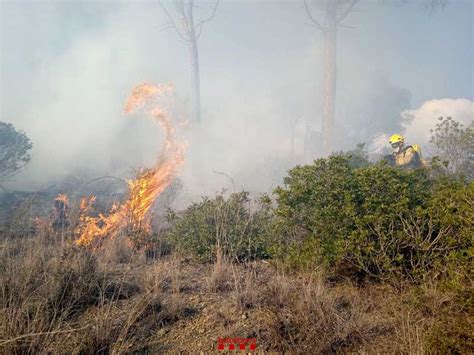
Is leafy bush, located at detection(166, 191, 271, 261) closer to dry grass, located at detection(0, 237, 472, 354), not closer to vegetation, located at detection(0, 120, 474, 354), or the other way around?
vegetation, located at detection(0, 120, 474, 354)

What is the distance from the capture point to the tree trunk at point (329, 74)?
21234 millimetres

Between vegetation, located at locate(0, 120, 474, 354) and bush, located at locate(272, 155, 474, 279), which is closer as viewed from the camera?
vegetation, located at locate(0, 120, 474, 354)

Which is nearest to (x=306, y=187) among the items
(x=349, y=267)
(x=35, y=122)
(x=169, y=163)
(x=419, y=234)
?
(x=349, y=267)

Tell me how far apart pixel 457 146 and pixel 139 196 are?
10025 millimetres

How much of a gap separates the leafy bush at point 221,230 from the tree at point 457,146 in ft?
23.8

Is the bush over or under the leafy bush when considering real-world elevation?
over

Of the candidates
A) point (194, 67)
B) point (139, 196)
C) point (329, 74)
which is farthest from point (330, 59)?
point (139, 196)

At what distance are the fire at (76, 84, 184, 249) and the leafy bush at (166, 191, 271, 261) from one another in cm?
95

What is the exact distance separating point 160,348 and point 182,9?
26106mm

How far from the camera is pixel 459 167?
375 inches

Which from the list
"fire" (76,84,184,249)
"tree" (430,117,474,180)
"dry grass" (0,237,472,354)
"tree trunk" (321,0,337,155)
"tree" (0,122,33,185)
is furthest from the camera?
"tree trunk" (321,0,337,155)

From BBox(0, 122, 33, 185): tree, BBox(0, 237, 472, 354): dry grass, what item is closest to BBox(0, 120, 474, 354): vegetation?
BBox(0, 237, 472, 354): dry grass

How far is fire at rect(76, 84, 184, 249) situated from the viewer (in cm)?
634

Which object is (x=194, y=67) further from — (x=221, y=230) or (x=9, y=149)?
(x=221, y=230)
